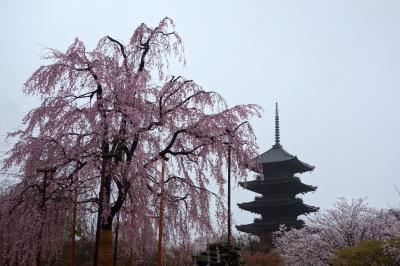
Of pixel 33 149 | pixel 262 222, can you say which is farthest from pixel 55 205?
pixel 262 222

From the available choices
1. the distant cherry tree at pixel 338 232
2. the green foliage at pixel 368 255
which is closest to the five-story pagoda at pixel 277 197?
the distant cherry tree at pixel 338 232

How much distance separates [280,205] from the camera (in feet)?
131

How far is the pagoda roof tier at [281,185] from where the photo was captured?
40656 millimetres

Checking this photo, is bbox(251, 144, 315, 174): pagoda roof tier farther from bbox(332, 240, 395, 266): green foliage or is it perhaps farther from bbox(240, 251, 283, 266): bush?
bbox(332, 240, 395, 266): green foliage

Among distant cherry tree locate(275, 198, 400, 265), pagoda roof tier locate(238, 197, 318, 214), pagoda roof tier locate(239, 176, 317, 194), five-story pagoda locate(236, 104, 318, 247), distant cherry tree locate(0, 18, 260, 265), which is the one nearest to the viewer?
distant cherry tree locate(0, 18, 260, 265)

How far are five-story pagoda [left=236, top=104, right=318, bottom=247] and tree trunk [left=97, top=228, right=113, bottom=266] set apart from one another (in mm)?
29064

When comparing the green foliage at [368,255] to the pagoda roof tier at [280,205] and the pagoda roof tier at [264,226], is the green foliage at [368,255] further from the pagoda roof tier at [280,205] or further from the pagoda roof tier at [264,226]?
the pagoda roof tier at [280,205]

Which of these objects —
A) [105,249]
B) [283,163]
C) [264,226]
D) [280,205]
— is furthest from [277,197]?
[105,249]

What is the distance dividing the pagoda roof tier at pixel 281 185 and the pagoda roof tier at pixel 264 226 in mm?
3017

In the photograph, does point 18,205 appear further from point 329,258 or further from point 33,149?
point 329,258

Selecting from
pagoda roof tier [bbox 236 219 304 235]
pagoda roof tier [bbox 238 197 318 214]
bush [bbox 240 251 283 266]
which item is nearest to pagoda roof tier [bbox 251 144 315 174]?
pagoda roof tier [bbox 238 197 318 214]

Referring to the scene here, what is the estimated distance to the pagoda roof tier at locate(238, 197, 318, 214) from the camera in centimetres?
3988

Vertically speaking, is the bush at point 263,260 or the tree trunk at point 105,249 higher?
the tree trunk at point 105,249

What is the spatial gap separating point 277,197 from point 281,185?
1.19 m
